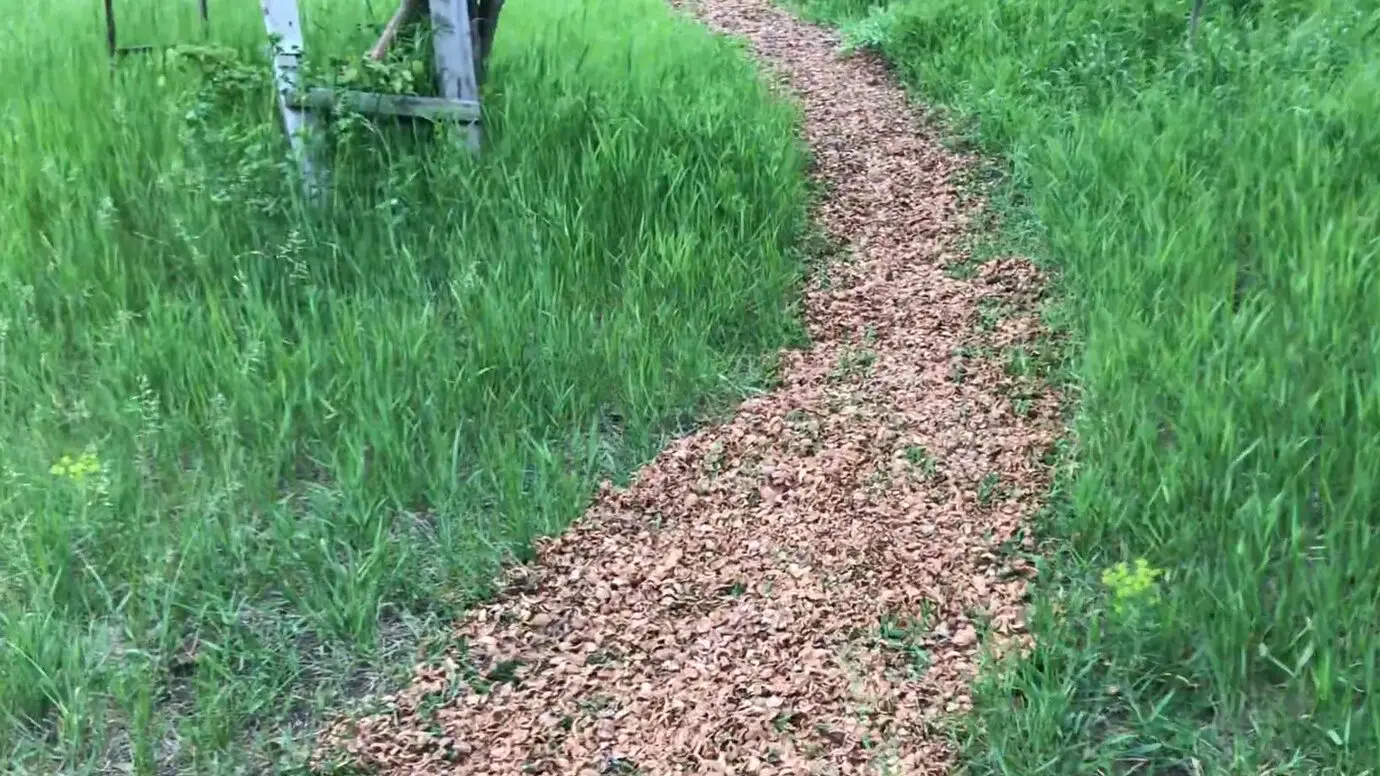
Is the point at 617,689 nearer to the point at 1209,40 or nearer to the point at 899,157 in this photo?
the point at 899,157

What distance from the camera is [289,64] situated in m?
4.24

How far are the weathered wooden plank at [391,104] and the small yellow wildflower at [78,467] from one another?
1734 mm

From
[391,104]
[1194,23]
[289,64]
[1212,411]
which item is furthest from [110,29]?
[1194,23]

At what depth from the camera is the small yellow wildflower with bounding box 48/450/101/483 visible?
3035mm

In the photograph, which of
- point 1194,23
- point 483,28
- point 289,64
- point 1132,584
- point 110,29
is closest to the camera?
point 1132,584

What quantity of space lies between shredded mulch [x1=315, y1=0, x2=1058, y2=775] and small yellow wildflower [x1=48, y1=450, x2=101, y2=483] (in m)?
1.13

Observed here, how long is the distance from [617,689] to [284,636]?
0.89 metres

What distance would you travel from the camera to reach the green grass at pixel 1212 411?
7.83 ft

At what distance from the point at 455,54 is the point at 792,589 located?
2760 mm

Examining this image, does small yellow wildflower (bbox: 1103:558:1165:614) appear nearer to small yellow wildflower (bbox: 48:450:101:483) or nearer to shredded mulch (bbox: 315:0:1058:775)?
shredded mulch (bbox: 315:0:1058:775)

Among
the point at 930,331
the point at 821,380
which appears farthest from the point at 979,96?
the point at 821,380

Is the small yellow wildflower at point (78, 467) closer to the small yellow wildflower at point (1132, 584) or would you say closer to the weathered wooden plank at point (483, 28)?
the weathered wooden plank at point (483, 28)

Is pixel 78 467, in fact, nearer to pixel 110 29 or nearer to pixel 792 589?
pixel 792 589

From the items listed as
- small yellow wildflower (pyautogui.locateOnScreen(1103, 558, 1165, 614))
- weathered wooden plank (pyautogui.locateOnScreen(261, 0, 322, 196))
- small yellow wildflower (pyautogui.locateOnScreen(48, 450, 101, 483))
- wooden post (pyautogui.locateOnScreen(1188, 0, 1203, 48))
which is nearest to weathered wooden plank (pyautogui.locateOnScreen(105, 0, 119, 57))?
weathered wooden plank (pyautogui.locateOnScreen(261, 0, 322, 196))
